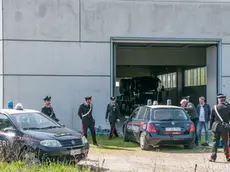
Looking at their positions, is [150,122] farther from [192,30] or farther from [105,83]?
[192,30]

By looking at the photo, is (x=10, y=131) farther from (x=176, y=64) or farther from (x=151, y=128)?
(x=176, y=64)

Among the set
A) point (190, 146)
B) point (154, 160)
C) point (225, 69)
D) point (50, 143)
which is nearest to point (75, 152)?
point (50, 143)

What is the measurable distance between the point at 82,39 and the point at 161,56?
11466 millimetres

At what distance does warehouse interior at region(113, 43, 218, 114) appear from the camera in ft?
63.8

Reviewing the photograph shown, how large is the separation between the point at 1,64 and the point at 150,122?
763 cm

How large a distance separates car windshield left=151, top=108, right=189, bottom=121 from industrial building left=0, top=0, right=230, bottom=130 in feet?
16.5

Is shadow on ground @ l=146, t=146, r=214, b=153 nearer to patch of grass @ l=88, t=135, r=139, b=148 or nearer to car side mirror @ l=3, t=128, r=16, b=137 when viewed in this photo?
patch of grass @ l=88, t=135, r=139, b=148

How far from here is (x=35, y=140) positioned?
29.4 feet

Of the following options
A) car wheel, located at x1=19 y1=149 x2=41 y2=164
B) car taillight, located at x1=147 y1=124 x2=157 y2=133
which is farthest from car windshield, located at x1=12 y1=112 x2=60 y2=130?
car taillight, located at x1=147 y1=124 x2=157 y2=133

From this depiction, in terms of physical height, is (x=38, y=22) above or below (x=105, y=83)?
above

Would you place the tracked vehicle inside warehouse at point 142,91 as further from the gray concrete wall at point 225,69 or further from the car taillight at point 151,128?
the car taillight at point 151,128

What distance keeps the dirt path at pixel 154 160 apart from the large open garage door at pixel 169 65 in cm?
588

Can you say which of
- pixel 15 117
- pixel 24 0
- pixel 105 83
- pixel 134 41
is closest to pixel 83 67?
pixel 105 83

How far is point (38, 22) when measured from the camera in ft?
56.2
